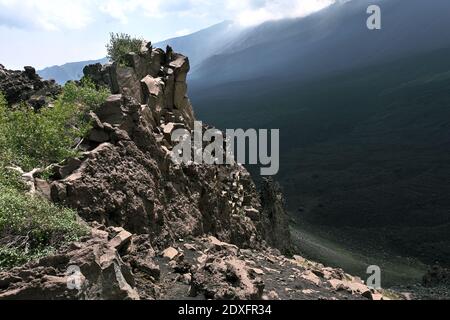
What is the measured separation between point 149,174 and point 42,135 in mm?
3809

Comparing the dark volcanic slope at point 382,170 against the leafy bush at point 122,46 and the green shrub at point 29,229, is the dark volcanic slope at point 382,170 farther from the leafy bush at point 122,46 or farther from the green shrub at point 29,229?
the green shrub at point 29,229

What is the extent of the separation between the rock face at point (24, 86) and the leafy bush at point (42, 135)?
6.86 m

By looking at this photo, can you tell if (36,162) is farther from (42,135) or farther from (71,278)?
(71,278)

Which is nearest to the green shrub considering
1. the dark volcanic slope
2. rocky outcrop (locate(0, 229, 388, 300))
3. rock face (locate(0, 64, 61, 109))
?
rocky outcrop (locate(0, 229, 388, 300))

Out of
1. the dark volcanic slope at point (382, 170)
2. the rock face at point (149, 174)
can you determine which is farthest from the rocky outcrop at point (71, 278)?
the dark volcanic slope at point (382, 170)

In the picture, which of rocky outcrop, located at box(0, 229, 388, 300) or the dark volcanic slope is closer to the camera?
rocky outcrop, located at box(0, 229, 388, 300)

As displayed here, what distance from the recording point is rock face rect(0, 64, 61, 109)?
2542 cm

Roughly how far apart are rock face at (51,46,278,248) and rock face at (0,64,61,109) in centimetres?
270

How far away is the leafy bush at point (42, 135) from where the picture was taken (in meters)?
15.5

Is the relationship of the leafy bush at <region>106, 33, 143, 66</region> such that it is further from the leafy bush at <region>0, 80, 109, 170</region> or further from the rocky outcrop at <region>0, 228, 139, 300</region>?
the rocky outcrop at <region>0, 228, 139, 300</region>

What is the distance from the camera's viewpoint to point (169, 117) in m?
24.2

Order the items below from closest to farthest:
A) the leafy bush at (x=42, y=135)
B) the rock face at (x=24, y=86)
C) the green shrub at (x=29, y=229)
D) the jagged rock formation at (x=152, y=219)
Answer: the jagged rock formation at (x=152, y=219) → the green shrub at (x=29, y=229) → the leafy bush at (x=42, y=135) → the rock face at (x=24, y=86)
